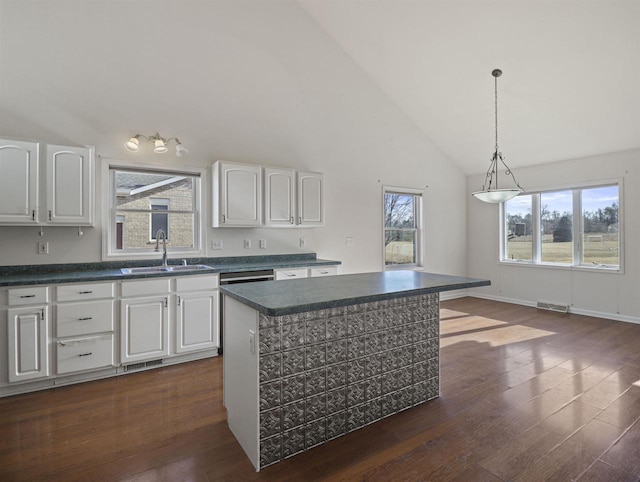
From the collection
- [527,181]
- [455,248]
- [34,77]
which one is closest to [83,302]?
[34,77]

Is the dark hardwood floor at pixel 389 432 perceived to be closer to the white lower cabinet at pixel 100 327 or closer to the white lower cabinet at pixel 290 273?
the white lower cabinet at pixel 100 327

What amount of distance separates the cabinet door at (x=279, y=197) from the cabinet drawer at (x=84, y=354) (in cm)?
201

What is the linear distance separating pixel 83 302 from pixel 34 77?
2.12 m

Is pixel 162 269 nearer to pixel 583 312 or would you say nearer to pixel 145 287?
pixel 145 287

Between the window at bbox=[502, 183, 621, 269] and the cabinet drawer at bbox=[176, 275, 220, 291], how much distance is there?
5.19 metres

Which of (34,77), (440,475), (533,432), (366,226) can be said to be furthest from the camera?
(366,226)

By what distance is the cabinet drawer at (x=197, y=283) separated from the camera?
3428 millimetres

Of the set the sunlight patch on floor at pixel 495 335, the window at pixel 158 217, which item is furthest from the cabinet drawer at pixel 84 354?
the sunlight patch on floor at pixel 495 335

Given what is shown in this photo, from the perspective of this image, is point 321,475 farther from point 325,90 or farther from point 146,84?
point 325,90

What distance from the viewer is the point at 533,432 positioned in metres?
2.22

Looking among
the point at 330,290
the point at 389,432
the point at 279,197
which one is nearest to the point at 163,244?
the point at 279,197

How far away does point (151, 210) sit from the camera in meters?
3.95

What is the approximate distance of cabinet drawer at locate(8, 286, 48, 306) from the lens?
276 centimetres

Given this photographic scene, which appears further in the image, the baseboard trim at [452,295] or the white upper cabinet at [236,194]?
the baseboard trim at [452,295]
